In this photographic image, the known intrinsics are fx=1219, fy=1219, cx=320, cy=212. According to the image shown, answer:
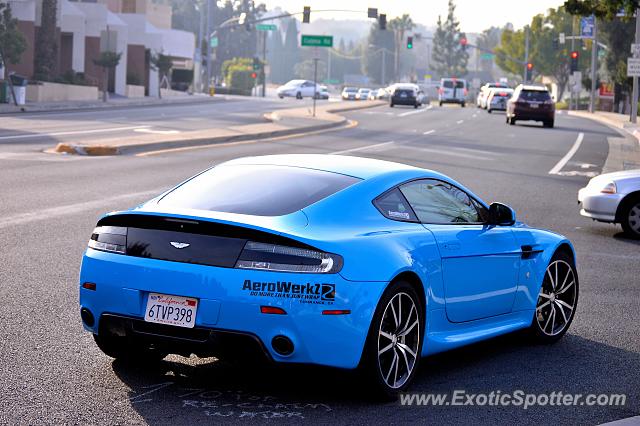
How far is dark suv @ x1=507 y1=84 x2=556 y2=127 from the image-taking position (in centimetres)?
5288

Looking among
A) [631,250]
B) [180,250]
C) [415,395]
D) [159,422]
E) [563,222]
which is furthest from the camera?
[563,222]

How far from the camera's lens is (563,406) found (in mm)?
7148

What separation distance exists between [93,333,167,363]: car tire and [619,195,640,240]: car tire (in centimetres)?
1033

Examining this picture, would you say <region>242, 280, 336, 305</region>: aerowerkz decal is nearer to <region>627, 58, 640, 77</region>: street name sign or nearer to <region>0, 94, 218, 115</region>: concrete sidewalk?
<region>0, 94, 218, 115</region>: concrete sidewalk

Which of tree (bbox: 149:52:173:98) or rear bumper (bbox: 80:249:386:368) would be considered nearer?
rear bumper (bbox: 80:249:386:368)

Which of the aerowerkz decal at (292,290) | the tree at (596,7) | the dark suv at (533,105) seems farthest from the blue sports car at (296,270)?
the dark suv at (533,105)

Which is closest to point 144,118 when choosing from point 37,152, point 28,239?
point 37,152

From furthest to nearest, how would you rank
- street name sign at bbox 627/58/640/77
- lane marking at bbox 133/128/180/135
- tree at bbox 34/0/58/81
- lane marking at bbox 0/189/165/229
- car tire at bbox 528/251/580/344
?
tree at bbox 34/0/58/81 → street name sign at bbox 627/58/640/77 → lane marking at bbox 133/128/180/135 → lane marking at bbox 0/189/165/229 → car tire at bbox 528/251/580/344

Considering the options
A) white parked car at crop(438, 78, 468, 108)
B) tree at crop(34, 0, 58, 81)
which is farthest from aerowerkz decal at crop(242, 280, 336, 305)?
white parked car at crop(438, 78, 468, 108)

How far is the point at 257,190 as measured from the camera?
7.41m

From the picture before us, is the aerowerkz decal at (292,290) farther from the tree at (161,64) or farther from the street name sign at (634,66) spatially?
Answer: the tree at (161,64)

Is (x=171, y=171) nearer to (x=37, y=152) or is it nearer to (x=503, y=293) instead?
(x=37, y=152)

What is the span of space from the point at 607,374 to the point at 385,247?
207cm

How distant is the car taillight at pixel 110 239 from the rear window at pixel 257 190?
0.36 metres
